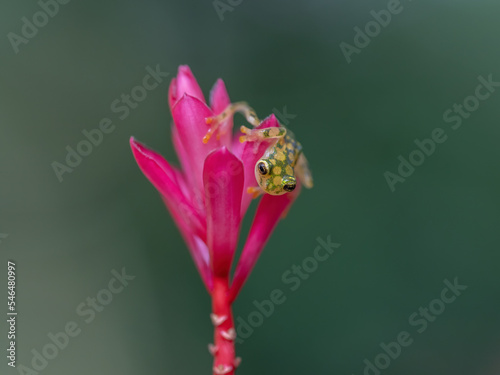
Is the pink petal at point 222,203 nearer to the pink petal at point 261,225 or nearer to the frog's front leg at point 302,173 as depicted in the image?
the pink petal at point 261,225

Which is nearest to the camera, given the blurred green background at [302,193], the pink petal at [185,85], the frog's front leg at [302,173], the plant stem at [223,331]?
the plant stem at [223,331]

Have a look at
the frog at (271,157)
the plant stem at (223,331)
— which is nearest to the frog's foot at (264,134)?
the frog at (271,157)

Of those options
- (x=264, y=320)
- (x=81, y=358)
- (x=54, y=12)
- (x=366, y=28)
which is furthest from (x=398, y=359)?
(x=54, y=12)

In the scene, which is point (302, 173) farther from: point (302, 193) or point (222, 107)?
point (302, 193)

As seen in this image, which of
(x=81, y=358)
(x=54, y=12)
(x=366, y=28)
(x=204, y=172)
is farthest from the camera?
(x=366, y=28)

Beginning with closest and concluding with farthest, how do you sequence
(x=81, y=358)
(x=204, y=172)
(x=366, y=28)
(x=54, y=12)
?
(x=204, y=172) < (x=81, y=358) < (x=54, y=12) < (x=366, y=28)

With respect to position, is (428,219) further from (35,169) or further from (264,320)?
(35,169)

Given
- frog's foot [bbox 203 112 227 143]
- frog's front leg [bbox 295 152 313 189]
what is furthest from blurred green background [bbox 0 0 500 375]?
frog's foot [bbox 203 112 227 143]
